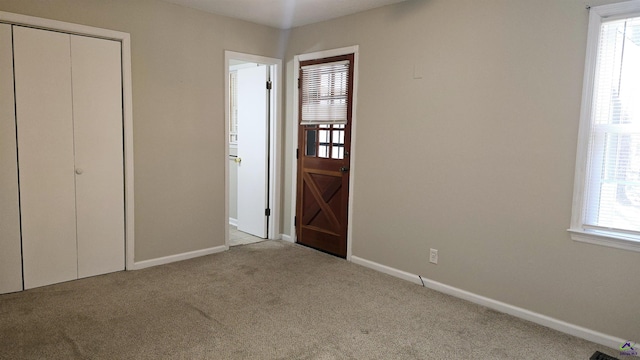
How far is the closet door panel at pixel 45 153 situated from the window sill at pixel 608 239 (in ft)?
12.6

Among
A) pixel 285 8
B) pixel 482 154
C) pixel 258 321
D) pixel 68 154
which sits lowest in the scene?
pixel 258 321

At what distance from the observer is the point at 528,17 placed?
2811 mm

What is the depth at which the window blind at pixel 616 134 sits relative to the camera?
2.45 metres

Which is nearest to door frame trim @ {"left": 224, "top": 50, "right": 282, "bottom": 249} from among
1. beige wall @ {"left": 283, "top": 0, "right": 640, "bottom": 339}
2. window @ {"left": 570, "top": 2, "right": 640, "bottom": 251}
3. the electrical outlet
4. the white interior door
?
the white interior door

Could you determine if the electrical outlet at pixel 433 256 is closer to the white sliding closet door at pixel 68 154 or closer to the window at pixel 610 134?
the window at pixel 610 134

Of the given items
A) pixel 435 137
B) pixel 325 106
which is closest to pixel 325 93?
pixel 325 106

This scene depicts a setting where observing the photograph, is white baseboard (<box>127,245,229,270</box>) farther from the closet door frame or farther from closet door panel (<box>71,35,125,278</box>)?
closet door panel (<box>71,35,125,278</box>)

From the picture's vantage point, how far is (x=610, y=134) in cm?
254

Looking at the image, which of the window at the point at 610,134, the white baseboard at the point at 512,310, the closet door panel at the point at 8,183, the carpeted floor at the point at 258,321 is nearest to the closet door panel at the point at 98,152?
the carpeted floor at the point at 258,321

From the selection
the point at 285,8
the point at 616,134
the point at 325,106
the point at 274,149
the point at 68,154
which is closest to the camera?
the point at 616,134

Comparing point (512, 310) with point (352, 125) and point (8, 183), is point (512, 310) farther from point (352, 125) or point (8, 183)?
point (8, 183)

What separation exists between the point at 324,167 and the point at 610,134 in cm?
255

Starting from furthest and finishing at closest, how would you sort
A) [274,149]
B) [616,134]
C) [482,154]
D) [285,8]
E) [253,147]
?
[253,147], [274,149], [285,8], [482,154], [616,134]

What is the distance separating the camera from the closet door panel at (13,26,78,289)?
311 centimetres
